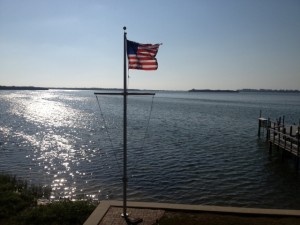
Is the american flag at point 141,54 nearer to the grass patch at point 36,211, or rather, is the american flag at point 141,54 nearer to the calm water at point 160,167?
the grass patch at point 36,211

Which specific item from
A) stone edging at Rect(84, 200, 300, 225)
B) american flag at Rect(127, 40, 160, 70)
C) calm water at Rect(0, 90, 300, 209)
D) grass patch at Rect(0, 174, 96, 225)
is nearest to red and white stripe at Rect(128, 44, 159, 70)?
american flag at Rect(127, 40, 160, 70)

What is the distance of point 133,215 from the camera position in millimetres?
10805

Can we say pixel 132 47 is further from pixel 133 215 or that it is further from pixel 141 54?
pixel 133 215

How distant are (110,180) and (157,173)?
3079 mm

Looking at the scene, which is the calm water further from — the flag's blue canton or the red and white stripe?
the flag's blue canton

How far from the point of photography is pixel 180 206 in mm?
11539

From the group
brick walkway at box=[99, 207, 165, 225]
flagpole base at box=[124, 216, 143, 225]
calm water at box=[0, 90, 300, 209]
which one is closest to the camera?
flagpole base at box=[124, 216, 143, 225]

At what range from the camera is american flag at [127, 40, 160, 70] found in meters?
10.2

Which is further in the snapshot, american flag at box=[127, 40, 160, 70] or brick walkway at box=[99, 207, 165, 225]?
brick walkway at box=[99, 207, 165, 225]

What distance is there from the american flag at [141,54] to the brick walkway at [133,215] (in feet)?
15.0

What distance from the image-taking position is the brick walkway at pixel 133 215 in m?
10.3

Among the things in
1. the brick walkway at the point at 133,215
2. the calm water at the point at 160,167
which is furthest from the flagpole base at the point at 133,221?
the calm water at the point at 160,167

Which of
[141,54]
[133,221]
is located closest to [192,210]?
[133,221]

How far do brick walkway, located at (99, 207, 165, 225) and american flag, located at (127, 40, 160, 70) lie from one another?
15.0 feet
